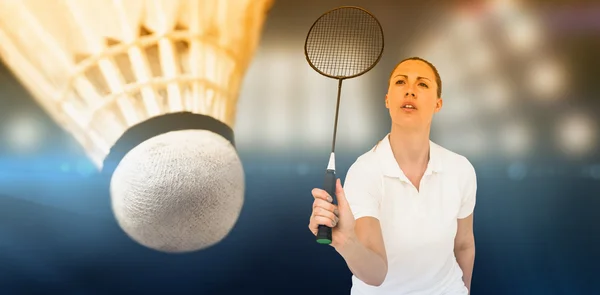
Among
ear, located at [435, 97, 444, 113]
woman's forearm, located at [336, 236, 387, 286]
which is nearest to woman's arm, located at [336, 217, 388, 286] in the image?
woman's forearm, located at [336, 236, 387, 286]

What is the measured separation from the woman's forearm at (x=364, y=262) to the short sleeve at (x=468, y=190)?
48 cm

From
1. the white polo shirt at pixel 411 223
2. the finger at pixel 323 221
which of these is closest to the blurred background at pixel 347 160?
the white polo shirt at pixel 411 223

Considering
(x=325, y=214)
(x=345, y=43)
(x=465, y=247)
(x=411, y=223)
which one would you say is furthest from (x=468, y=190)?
(x=325, y=214)

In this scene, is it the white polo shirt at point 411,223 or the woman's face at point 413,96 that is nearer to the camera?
the white polo shirt at point 411,223

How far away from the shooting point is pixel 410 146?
7.78 feet

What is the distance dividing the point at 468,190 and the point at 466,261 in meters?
0.32

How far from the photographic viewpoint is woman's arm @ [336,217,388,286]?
209 cm

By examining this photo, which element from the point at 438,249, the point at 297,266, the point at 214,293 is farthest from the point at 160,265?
the point at 438,249

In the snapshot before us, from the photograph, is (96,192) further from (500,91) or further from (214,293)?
(500,91)

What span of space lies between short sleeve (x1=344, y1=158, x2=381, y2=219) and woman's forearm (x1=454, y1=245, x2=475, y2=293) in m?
0.47

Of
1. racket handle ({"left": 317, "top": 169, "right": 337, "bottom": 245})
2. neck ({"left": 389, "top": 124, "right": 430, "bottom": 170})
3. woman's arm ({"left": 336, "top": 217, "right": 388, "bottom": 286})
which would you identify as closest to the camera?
racket handle ({"left": 317, "top": 169, "right": 337, "bottom": 245})

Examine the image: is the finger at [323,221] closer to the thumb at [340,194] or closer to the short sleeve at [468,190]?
the thumb at [340,194]

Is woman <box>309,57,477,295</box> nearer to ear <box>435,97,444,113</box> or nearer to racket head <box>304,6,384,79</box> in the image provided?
ear <box>435,97,444,113</box>

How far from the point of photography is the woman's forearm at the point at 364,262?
197cm
